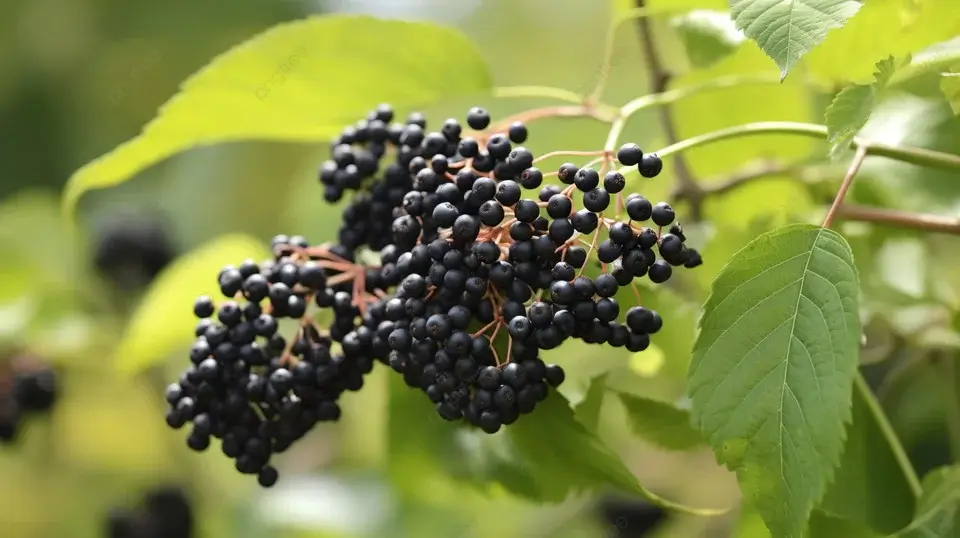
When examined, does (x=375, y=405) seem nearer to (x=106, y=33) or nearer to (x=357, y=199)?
(x=357, y=199)

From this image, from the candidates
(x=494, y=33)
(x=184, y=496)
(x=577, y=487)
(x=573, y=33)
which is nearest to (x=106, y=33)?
(x=494, y=33)

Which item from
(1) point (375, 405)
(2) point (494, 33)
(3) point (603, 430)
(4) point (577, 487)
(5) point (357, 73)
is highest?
(2) point (494, 33)

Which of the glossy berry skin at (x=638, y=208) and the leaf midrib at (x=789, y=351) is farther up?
the glossy berry skin at (x=638, y=208)

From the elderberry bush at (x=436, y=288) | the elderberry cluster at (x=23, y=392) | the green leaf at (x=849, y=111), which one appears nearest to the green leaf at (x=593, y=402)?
the elderberry bush at (x=436, y=288)

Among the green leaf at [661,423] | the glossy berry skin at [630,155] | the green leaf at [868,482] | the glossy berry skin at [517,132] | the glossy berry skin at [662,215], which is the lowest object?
the green leaf at [868,482]

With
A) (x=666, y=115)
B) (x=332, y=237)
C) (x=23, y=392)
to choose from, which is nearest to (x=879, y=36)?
(x=666, y=115)

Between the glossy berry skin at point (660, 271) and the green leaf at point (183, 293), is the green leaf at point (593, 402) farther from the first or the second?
the green leaf at point (183, 293)
